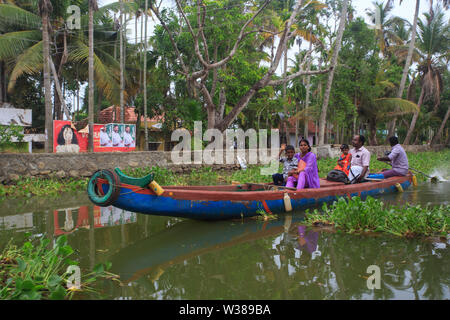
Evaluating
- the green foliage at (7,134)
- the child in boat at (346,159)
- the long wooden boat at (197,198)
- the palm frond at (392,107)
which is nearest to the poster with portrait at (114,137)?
the green foliage at (7,134)

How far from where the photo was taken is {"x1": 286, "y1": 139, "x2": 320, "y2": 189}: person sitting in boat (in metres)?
6.68

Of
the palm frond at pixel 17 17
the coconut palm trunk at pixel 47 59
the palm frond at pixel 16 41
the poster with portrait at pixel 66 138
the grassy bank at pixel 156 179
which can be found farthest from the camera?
the palm frond at pixel 16 41

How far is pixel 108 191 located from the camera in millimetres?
4715

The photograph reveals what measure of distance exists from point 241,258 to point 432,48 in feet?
78.4

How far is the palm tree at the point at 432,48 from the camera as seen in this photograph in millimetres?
21984

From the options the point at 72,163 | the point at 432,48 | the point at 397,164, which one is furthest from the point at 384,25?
the point at 72,163

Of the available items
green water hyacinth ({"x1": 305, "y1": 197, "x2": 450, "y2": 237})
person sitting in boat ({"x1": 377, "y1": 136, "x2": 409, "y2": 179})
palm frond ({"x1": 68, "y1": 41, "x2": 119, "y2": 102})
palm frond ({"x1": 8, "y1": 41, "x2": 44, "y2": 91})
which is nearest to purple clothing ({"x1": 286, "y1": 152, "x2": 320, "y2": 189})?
green water hyacinth ({"x1": 305, "y1": 197, "x2": 450, "y2": 237})

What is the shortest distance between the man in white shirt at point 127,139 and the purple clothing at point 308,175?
7.20 metres

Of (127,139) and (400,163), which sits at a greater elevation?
(127,139)

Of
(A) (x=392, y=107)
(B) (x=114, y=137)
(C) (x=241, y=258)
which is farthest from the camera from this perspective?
(A) (x=392, y=107)

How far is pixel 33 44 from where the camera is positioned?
15.1m

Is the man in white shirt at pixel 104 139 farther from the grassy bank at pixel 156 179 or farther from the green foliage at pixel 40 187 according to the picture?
the green foliage at pixel 40 187

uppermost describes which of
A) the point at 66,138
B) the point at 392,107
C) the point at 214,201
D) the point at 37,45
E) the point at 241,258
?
the point at 37,45

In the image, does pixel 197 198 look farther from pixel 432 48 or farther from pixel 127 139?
pixel 432 48
